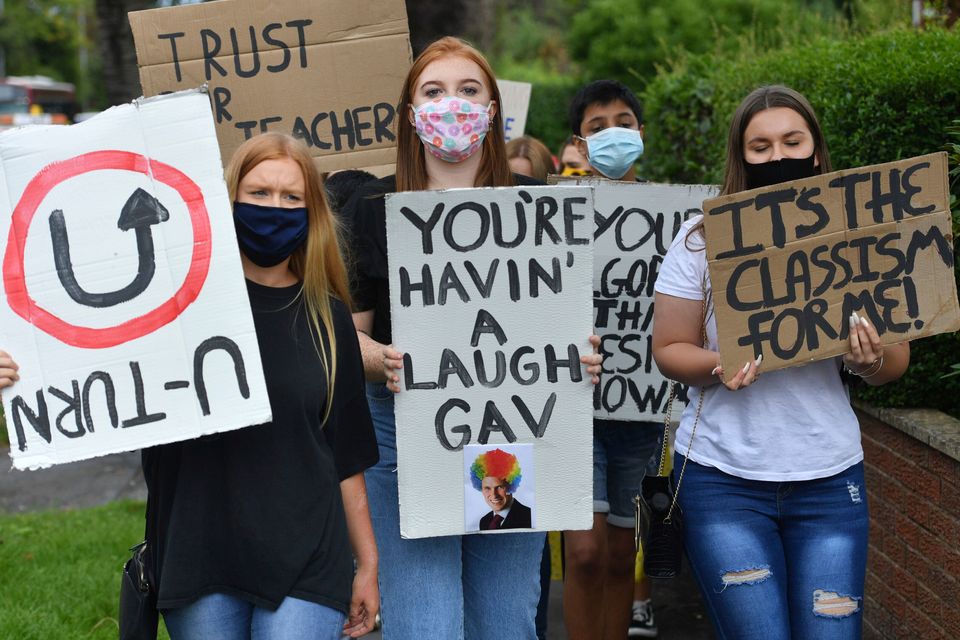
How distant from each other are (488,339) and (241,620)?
3.17ft

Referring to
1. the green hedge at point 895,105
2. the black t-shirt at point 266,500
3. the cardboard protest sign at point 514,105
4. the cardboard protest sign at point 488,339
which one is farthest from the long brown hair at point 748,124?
the cardboard protest sign at point 514,105

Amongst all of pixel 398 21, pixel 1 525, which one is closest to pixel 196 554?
pixel 398 21

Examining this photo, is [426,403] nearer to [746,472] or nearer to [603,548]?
[746,472]

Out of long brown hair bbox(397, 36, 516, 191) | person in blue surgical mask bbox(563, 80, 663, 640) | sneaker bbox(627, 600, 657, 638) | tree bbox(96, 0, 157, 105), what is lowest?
sneaker bbox(627, 600, 657, 638)

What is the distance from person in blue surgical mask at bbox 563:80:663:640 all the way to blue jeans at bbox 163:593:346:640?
1675 millimetres

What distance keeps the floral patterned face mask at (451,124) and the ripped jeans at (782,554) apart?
1129mm

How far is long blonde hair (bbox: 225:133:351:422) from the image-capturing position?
295 cm

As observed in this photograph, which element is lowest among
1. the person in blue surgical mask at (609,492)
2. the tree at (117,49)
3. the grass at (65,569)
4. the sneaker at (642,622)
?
the sneaker at (642,622)

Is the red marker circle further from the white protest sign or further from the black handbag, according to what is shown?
the white protest sign

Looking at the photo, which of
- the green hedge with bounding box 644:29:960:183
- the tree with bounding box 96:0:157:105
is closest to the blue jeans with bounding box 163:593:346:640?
the green hedge with bounding box 644:29:960:183

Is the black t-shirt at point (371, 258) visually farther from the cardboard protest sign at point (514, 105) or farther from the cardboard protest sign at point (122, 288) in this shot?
the cardboard protest sign at point (514, 105)

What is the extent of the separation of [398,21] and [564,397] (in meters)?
1.87

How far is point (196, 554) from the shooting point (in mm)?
2773

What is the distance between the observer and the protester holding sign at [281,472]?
2787mm
